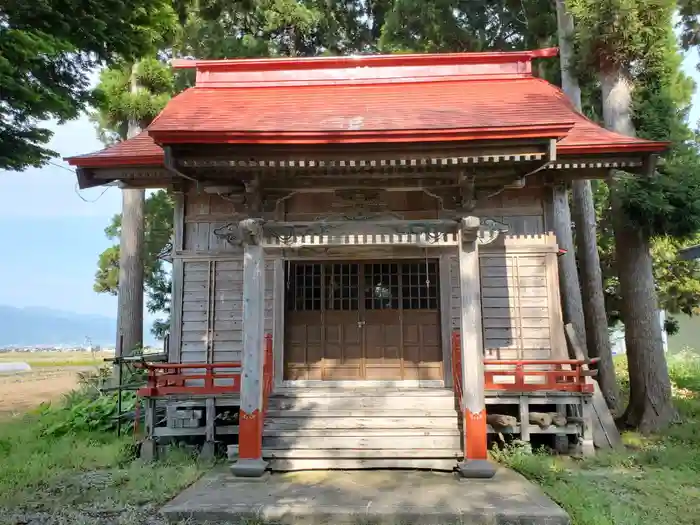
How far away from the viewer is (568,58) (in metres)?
10.5

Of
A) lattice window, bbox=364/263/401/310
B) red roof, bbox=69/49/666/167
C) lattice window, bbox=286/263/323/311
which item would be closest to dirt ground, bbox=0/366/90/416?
lattice window, bbox=286/263/323/311

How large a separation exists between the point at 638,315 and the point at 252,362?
7036 millimetres

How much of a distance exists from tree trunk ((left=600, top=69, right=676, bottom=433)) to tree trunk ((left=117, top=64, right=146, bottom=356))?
1075 cm

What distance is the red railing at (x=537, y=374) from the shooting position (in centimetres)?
739

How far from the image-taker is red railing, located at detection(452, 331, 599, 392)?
739 cm

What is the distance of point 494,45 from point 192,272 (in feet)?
38.8

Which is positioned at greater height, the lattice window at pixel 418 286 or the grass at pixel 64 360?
the lattice window at pixel 418 286

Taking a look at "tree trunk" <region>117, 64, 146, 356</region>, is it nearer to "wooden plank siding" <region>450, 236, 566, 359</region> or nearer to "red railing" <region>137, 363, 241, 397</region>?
"red railing" <region>137, 363, 241, 397</region>

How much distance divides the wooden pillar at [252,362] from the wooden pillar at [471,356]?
8.48 ft

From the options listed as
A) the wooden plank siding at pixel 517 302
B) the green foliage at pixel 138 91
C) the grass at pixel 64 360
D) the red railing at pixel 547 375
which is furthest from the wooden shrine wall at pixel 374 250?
the grass at pixel 64 360

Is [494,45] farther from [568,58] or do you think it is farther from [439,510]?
[439,510]

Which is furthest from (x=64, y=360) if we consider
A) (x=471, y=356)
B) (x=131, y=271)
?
(x=471, y=356)

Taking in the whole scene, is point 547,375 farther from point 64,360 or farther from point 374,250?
point 64,360

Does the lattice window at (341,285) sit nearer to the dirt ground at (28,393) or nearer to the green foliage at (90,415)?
the green foliage at (90,415)
